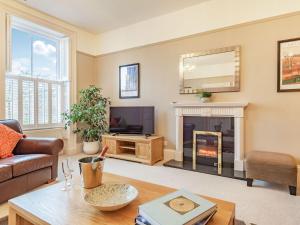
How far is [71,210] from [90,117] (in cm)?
315

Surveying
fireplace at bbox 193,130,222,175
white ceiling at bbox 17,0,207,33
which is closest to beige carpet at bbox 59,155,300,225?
fireplace at bbox 193,130,222,175

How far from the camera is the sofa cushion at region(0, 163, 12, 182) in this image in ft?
6.31

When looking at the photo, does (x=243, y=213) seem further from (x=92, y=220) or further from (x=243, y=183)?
(x=92, y=220)

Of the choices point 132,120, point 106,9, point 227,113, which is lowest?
point 132,120

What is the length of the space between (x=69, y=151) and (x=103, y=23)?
2.88 m

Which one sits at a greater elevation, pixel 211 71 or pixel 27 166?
pixel 211 71

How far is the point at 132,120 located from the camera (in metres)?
4.00

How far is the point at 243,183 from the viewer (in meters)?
2.64

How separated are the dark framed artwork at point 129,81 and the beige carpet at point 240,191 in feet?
5.35

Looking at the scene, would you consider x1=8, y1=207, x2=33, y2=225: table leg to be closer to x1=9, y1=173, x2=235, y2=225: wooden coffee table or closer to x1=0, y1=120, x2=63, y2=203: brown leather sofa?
x1=9, y1=173, x2=235, y2=225: wooden coffee table

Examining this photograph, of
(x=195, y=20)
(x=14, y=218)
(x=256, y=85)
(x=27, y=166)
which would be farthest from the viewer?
(x=195, y=20)

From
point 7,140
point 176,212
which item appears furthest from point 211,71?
point 7,140

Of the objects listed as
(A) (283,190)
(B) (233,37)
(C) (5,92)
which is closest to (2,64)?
(C) (5,92)

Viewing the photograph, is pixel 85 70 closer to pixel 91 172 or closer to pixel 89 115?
pixel 89 115
